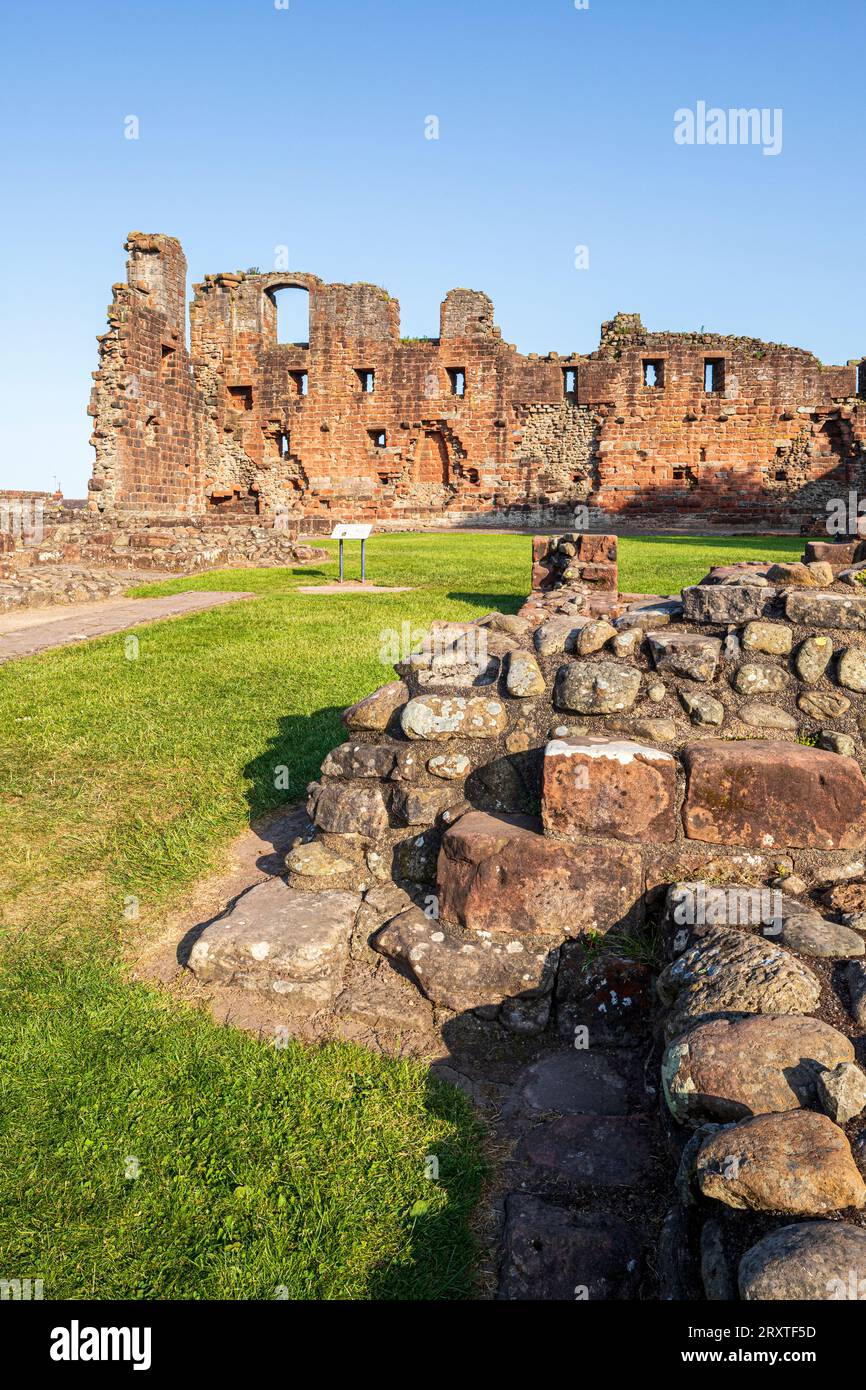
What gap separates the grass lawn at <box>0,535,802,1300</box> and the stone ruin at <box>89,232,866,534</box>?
19535 mm

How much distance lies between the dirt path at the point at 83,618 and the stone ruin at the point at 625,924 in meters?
5.70

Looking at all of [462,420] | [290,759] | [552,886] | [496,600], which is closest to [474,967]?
[552,886]

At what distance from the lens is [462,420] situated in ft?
86.2

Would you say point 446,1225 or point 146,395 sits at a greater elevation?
point 146,395

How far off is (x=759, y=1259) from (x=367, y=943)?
1.93 metres

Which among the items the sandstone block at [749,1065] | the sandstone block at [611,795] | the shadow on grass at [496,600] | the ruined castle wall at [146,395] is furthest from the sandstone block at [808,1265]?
the ruined castle wall at [146,395]

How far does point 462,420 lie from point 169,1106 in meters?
25.5

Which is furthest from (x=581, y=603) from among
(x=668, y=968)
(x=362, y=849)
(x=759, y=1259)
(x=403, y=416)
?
(x=403, y=416)

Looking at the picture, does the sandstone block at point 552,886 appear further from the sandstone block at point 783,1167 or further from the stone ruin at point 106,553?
the stone ruin at point 106,553

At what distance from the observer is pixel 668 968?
108 inches

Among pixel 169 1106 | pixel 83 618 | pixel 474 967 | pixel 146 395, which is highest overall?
pixel 146 395

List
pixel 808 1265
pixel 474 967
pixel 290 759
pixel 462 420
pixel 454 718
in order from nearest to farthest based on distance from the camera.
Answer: pixel 808 1265
pixel 474 967
pixel 454 718
pixel 290 759
pixel 462 420

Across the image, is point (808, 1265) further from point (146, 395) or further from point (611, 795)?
point (146, 395)

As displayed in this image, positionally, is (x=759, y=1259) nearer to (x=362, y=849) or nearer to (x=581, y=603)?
(x=362, y=849)
